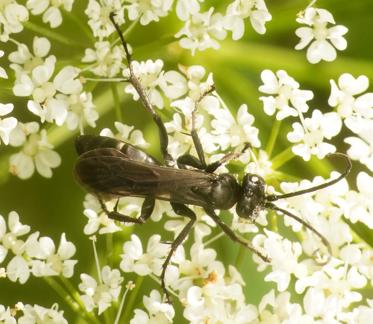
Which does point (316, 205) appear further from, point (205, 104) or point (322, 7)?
point (322, 7)

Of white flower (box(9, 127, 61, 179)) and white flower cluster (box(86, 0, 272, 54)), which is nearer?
white flower cluster (box(86, 0, 272, 54))

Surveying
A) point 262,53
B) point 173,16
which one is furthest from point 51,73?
point 262,53

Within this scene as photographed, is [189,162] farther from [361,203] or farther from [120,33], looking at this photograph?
[361,203]

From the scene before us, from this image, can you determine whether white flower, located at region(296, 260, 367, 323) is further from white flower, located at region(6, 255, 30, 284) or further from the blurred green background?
white flower, located at region(6, 255, 30, 284)

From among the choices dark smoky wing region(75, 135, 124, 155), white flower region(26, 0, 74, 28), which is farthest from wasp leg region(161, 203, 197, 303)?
white flower region(26, 0, 74, 28)

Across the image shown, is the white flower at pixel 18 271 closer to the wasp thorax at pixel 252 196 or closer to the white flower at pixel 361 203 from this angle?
the wasp thorax at pixel 252 196

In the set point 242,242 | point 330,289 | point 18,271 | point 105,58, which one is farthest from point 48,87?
point 330,289
